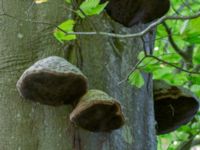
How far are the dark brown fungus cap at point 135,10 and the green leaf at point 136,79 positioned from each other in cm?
18

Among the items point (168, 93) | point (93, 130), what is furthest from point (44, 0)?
point (168, 93)

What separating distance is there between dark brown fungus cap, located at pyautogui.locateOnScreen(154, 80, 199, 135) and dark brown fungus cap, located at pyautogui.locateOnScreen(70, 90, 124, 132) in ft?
1.58

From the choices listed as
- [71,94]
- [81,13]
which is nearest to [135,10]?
[81,13]

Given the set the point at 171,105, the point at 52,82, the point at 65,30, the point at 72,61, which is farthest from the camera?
the point at 171,105

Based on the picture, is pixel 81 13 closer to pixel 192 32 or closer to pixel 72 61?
pixel 72 61

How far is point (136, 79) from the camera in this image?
1552mm

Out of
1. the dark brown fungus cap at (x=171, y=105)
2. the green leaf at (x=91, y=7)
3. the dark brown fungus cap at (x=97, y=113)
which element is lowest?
the dark brown fungus cap at (x=171, y=105)

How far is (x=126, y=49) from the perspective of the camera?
167 cm

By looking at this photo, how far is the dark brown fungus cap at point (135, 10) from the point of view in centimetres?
145

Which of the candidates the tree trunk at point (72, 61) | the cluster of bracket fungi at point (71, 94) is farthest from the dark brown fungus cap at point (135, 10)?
the cluster of bracket fungi at point (71, 94)

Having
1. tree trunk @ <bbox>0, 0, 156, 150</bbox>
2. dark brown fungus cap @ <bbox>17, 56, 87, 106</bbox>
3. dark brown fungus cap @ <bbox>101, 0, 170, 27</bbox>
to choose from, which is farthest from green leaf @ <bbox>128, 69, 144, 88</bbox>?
dark brown fungus cap @ <bbox>17, 56, 87, 106</bbox>

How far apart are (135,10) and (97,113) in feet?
1.37

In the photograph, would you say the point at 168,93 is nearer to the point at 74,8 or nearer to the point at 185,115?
the point at 185,115

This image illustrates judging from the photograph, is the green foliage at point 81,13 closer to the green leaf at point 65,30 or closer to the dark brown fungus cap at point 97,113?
the green leaf at point 65,30
